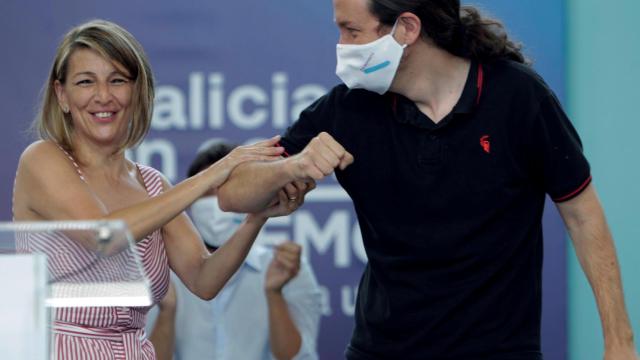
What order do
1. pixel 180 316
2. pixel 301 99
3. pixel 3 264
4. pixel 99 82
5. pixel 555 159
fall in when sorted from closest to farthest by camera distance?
1. pixel 3 264
2. pixel 555 159
3. pixel 99 82
4. pixel 180 316
5. pixel 301 99

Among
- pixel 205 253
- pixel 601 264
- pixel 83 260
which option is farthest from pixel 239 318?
pixel 83 260

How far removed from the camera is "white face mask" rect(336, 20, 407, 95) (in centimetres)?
319

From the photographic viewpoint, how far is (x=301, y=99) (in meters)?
5.17

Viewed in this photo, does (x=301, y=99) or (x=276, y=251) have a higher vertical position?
(x=301, y=99)

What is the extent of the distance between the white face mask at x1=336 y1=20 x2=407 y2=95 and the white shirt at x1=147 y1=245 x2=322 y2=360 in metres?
1.82

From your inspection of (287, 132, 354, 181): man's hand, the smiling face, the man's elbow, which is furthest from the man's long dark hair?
the smiling face

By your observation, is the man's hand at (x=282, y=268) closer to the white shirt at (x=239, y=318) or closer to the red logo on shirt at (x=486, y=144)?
the white shirt at (x=239, y=318)

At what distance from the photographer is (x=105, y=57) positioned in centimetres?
331

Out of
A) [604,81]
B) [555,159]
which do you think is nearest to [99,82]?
[555,159]

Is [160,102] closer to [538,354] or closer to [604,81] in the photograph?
[604,81]

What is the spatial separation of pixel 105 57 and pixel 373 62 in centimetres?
72

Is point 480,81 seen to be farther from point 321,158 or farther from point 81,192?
point 81,192

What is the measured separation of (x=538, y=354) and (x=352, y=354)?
1.58ft

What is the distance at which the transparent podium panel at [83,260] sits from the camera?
2.04 metres
